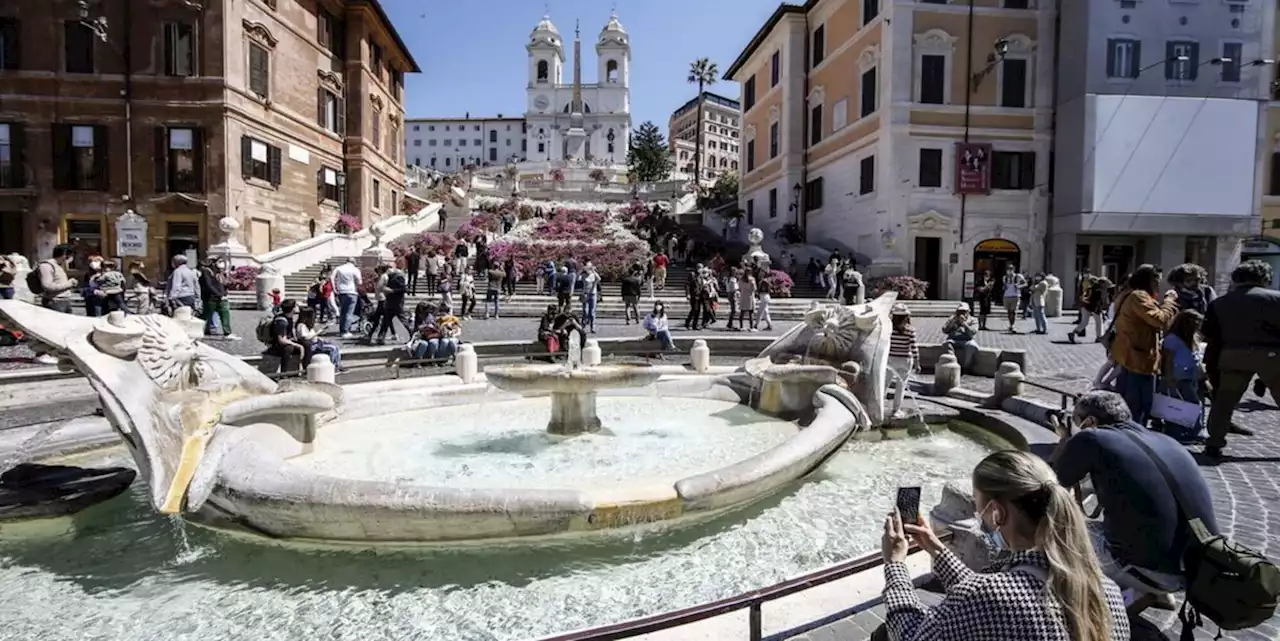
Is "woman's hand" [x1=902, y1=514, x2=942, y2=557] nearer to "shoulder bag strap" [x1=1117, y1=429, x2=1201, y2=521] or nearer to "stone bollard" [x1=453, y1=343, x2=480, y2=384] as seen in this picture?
"shoulder bag strap" [x1=1117, y1=429, x2=1201, y2=521]

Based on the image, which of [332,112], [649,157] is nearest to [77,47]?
[332,112]

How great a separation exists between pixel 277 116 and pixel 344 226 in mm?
5587

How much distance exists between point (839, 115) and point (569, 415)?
2790cm

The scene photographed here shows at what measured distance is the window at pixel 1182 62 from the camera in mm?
27156

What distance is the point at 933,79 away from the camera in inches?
1098

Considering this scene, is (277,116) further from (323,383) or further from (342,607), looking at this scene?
(342,607)

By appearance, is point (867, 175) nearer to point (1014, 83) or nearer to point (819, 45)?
point (1014, 83)

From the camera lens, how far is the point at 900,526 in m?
2.49

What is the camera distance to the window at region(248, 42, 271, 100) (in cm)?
2902

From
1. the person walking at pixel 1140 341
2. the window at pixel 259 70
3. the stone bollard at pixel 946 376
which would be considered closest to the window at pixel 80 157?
the window at pixel 259 70

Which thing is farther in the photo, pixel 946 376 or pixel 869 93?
pixel 869 93

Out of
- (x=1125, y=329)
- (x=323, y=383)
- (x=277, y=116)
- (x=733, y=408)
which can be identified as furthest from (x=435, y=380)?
(x=277, y=116)

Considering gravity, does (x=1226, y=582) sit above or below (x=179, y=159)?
below

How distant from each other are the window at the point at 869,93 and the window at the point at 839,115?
158cm
